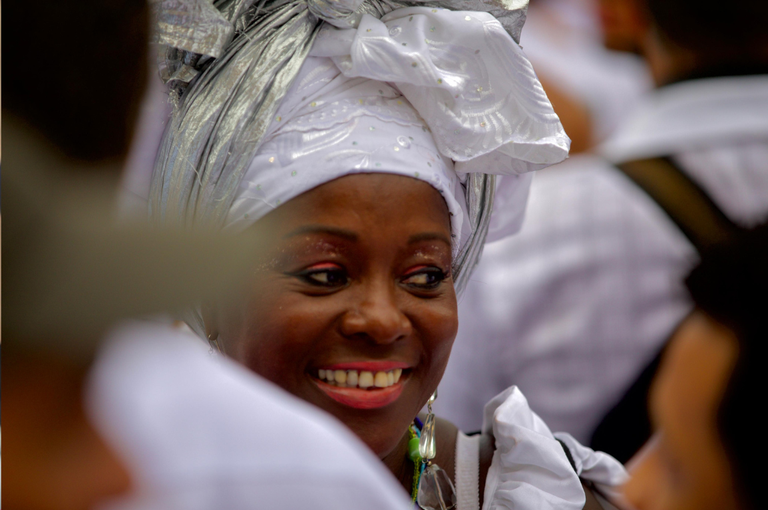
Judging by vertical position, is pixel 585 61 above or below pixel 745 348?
below

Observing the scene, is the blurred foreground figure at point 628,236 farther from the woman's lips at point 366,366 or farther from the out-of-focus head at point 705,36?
the woman's lips at point 366,366

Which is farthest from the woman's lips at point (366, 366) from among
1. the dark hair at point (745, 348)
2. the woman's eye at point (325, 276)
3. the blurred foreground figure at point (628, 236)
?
the blurred foreground figure at point (628, 236)

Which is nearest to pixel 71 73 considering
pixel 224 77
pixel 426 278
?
pixel 224 77

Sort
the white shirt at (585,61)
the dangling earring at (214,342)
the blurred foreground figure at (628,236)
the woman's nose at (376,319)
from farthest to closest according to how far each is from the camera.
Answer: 1. the white shirt at (585,61)
2. the blurred foreground figure at (628,236)
3. the dangling earring at (214,342)
4. the woman's nose at (376,319)

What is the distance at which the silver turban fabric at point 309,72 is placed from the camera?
6.02ft

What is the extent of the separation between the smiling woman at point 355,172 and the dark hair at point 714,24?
0.85 metres

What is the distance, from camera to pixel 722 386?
54.8 inches

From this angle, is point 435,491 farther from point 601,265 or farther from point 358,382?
point 601,265

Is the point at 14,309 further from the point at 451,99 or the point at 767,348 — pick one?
the point at 451,99

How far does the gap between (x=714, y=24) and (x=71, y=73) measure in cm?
219

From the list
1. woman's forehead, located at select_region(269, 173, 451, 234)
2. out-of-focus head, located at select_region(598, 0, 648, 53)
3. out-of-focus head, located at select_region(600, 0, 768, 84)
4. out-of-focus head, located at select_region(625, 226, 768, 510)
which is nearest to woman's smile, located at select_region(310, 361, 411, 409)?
woman's forehead, located at select_region(269, 173, 451, 234)

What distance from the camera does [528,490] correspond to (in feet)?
6.49

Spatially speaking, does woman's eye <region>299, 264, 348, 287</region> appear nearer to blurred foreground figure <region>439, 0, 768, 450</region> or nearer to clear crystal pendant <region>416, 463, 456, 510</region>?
Answer: clear crystal pendant <region>416, 463, 456, 510</region>

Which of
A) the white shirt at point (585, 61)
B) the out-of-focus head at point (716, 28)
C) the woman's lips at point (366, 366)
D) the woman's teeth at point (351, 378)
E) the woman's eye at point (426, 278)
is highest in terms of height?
the out-of-focus head at point (716, 28)
